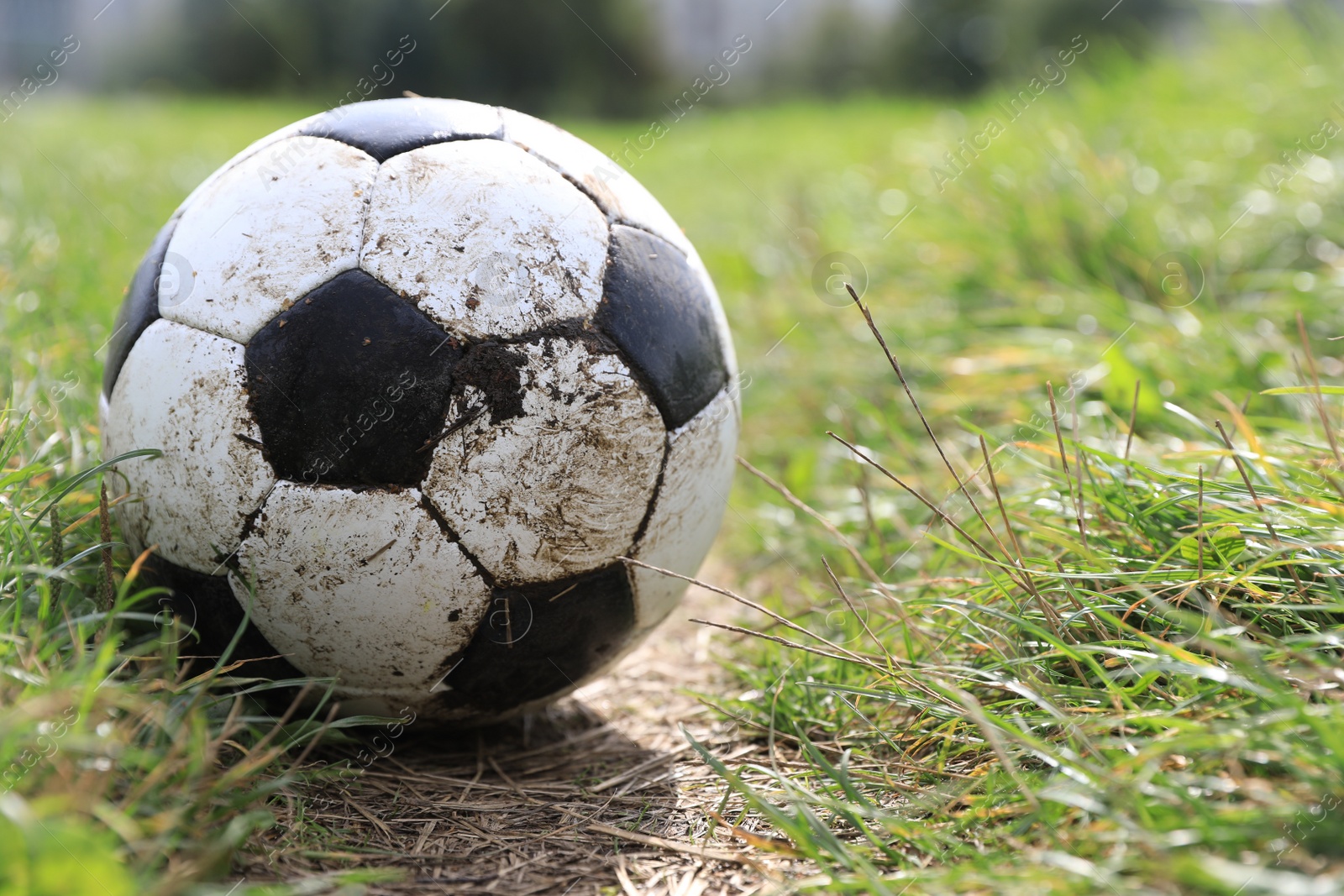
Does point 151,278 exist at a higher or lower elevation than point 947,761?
higher

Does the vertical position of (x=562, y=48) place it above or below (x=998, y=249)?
above

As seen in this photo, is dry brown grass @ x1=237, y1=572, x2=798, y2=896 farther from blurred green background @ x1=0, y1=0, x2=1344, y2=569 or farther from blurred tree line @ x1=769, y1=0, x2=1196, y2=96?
blurred tree line @ x1=769, y1=0, x2=1196, y2=96

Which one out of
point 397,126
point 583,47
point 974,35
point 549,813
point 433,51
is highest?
point 433,51

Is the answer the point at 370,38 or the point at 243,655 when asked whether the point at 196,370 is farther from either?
the point at 370,38

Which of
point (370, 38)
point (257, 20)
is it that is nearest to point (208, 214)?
point (370, 38)

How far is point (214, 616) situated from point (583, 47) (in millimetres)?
24797

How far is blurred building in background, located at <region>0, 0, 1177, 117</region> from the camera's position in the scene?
21547 millimetres

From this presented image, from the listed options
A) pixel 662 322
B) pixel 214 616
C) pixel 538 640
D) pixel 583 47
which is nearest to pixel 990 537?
pixel 662 322

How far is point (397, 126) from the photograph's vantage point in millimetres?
2240

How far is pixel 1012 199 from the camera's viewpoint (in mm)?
5434

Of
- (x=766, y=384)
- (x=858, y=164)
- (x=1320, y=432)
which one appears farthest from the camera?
(x=858, y=164)

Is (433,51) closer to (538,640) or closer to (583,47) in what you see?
(583,47)

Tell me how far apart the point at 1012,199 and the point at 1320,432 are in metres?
2.88

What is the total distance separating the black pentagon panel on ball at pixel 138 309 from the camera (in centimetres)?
220
